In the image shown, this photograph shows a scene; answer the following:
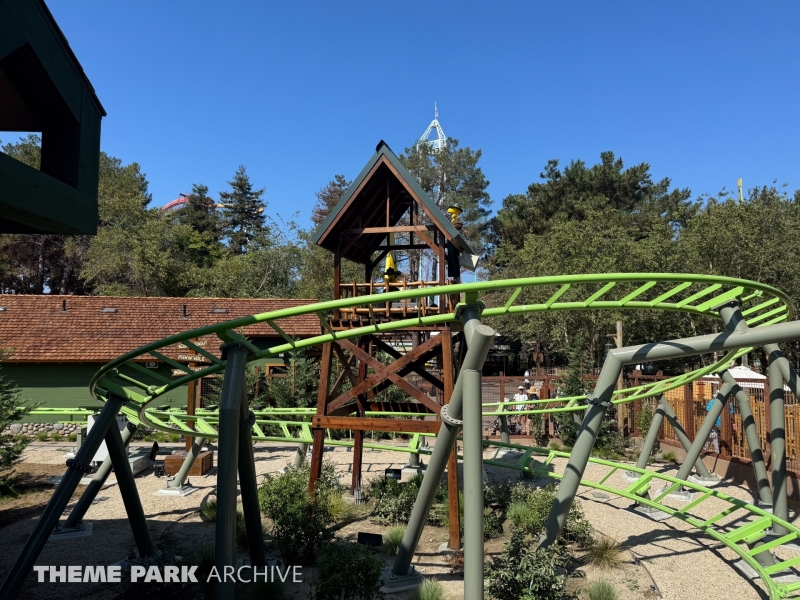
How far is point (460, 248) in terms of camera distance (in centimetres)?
1023

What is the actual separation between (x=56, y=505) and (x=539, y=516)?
671 cm

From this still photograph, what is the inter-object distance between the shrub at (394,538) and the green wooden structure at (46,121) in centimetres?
582

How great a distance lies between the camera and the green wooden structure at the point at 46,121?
4098 millimetres

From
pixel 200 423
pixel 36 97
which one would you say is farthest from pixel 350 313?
pixel 36 97

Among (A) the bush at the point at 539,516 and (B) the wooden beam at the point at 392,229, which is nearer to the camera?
(A) the bush at the point at 539,516

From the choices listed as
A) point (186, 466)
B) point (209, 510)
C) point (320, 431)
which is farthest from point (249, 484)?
point (186, 466)

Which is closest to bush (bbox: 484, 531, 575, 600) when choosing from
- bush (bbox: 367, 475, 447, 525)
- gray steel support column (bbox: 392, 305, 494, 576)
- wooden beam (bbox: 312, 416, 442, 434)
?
gray steel support column (bbox: 392, 305, 494, 576)

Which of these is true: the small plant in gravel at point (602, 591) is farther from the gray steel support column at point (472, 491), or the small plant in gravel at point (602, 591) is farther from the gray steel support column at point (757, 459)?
the gray steel support column at point (757, 459)

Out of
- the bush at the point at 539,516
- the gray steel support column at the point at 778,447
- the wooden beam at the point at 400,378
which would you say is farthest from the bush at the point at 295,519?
the gray steel support column at the point at 778,447

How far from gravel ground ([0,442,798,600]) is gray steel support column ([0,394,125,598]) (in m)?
1.21

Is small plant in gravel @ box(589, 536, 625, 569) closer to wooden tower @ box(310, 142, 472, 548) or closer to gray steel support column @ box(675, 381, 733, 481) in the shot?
wooden tower @ box(310, 142, 472, 548)

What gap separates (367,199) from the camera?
35.9ft

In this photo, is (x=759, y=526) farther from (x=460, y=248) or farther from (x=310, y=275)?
(x=310, y=275)

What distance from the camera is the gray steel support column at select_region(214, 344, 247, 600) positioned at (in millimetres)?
5008
